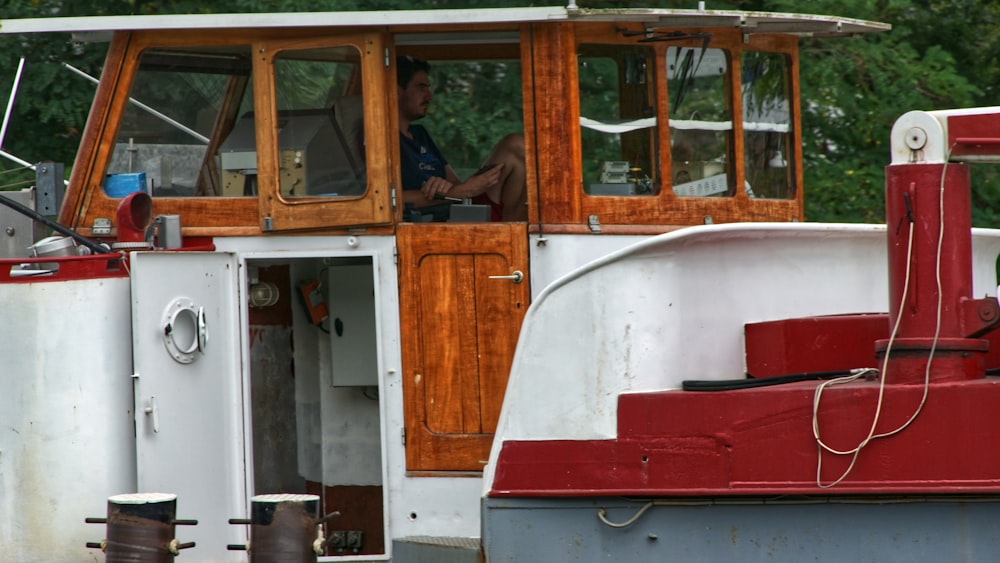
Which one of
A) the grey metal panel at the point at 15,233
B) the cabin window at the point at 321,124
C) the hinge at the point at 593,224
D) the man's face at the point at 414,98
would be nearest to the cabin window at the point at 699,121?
the hinge at the point at 593,224

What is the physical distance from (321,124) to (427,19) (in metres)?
0.63

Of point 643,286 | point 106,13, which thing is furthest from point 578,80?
point 106,13

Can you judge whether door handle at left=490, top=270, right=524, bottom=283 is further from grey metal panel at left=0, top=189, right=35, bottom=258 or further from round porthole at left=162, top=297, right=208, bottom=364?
grey metal panel at left=0, top=189, right=35, bottom=258

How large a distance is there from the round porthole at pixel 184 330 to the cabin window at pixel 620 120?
5.06 ft

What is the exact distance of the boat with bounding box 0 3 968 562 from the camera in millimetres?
4148

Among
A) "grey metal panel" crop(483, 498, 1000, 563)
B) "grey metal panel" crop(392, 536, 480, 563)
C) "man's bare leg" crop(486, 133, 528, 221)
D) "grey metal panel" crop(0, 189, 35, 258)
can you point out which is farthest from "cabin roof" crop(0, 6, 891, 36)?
"grey metal panel" crop(392, 536, 480, 563)

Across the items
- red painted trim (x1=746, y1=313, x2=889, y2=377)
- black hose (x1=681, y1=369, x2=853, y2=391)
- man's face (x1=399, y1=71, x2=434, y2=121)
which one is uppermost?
man's face (x1=399, y1=71, x2=434, y2=121)

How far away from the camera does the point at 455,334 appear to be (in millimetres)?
5223

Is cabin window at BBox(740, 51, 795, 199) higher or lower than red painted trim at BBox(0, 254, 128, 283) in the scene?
higher

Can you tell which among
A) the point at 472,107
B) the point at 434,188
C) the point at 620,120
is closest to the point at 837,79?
the point at 472,107

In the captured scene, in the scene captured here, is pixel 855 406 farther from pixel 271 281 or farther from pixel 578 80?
pixel 271 281

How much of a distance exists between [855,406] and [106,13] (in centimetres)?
712

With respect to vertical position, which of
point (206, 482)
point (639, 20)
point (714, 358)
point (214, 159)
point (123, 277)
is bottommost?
point (206, 482)

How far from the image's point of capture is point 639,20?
514 centimetres
